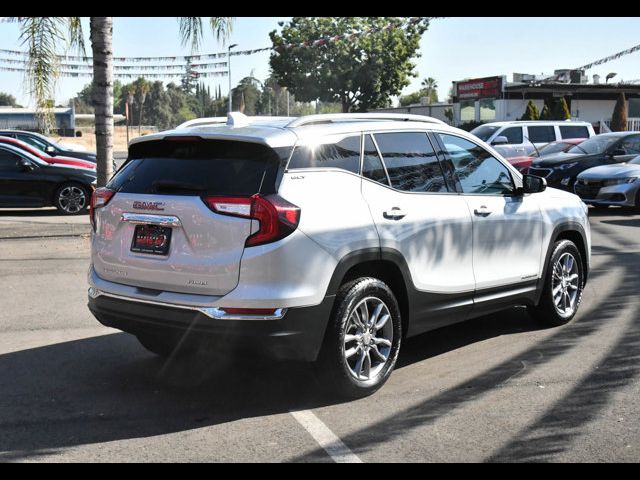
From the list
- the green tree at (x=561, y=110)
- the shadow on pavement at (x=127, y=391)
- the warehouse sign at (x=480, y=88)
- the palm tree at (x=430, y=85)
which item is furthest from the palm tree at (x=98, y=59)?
the palm tree at (x=430, y=85)

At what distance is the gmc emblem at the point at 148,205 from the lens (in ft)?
16.0

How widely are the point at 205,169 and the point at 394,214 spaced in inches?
51.3

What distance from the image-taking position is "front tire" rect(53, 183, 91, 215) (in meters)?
15.6

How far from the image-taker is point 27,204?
15.6 meters

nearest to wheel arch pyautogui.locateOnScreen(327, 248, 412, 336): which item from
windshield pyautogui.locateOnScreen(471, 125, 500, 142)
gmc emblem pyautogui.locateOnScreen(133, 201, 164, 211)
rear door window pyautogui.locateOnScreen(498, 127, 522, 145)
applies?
gmc emblem pyautogui.locateOnScreen(133, 201, 164, 211)

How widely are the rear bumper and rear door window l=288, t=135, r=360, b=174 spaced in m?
0.86

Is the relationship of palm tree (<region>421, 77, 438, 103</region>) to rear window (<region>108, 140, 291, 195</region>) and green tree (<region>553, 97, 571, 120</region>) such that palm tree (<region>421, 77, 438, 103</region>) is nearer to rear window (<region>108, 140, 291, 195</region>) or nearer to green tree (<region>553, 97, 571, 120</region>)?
green tree (<region>553, 97, 571, 120</region>)

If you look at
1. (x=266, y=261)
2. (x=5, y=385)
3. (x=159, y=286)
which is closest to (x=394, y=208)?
(x=266, y=261)

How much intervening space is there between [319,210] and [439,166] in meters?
1.46

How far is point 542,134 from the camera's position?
22375 millimetres

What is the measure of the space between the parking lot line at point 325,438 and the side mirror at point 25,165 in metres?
12.3

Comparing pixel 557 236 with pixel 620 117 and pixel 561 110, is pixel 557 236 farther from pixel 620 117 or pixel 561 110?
pixel 620 117

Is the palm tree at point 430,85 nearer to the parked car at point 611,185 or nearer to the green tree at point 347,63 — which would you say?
the green tree at point 347,63
